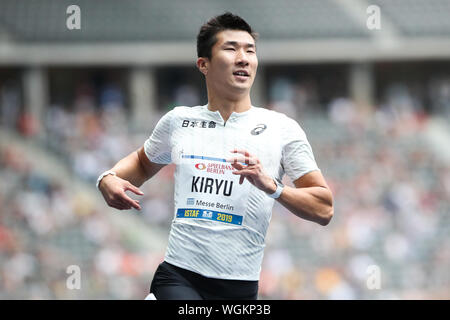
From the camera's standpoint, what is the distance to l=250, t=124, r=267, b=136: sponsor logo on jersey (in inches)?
165

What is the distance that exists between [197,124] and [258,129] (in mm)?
327

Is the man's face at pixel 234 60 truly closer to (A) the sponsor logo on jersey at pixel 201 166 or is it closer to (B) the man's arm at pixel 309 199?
(A) the sponsor logo on jersey at pixel 201 166

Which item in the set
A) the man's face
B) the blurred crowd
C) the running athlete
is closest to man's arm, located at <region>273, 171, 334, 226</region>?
the running athlete

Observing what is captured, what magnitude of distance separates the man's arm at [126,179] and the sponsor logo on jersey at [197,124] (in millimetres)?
386

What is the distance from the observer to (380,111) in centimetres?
1848

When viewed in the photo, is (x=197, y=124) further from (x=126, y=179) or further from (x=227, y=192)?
(x=126, y=179)

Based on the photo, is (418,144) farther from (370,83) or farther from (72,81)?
(72,81)

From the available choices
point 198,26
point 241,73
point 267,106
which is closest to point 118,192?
point 241,73

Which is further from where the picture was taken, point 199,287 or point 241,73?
point 241,73

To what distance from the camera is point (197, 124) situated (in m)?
4.29

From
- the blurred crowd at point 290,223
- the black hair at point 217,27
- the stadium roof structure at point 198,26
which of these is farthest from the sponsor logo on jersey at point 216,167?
the stadium roof structure at point 198,26

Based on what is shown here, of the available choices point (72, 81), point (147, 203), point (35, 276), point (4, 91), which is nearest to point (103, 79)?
point (72, 81)

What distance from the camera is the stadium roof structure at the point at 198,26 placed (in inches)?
804

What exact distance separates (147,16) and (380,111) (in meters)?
6.52
